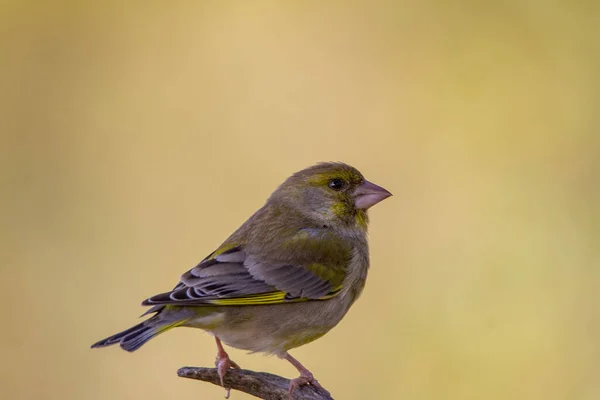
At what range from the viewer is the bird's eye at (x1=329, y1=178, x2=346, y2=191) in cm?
548

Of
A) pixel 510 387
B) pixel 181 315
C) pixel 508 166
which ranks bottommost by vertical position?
pixel 510 387

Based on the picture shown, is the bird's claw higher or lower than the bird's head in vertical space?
lower

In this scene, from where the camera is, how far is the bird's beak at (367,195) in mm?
5442

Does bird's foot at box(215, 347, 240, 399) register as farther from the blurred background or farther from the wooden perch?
the blurred background

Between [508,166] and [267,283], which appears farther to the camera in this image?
[508,166]

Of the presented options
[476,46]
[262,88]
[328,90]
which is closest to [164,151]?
[262,88]

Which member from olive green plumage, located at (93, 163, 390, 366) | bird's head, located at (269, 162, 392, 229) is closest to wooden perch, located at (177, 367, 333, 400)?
olive green plumage, located at (93, 163, 390, 366)

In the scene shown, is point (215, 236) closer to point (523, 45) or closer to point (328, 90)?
point (328, 90)

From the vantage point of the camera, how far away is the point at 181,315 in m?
4.47

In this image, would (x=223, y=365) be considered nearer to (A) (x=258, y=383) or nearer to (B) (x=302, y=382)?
(A) (x=258, y=383)

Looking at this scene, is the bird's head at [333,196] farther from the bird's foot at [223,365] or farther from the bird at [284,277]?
the bird's foot at [223,365]

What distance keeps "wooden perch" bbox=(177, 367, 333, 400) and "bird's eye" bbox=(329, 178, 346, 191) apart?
49.0 inches

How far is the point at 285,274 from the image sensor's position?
16.1 ft

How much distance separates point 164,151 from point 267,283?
363 cm
